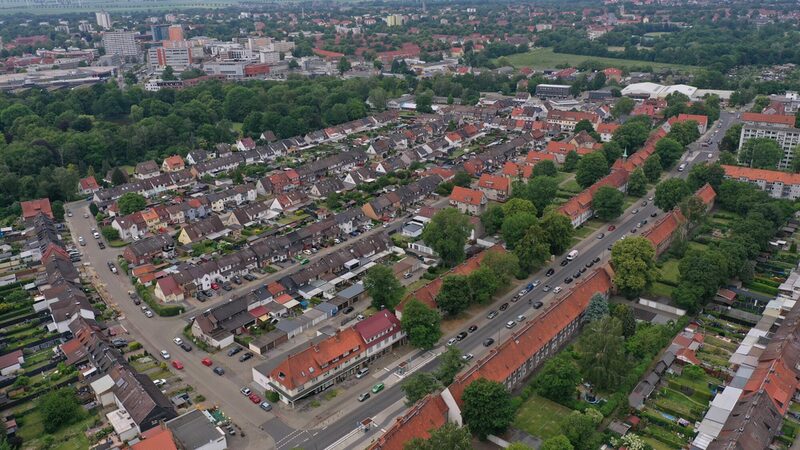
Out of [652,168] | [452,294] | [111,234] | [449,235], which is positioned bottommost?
[111,234]

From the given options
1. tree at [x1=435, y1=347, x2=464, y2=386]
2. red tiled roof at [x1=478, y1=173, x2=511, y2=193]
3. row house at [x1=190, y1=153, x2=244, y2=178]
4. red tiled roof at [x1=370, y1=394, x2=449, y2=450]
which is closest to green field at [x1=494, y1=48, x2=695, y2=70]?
red tiled roof at [x1=478, y1=173, x2=511, y2=193]

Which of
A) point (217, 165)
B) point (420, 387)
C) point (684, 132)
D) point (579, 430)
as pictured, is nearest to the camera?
point (579, 430)

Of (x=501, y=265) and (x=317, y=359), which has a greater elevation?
(x=501, y=265)

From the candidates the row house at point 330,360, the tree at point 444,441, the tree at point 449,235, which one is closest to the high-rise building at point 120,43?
the tree at point 449,235

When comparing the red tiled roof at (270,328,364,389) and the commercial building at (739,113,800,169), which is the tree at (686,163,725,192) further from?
the red tiled roof at (270,328,364,389)

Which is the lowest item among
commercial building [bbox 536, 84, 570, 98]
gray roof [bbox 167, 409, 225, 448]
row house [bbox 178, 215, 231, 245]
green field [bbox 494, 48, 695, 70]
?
gray roof [bbox 167, 409, 225, 448]

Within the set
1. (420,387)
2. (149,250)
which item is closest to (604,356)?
(420,387)

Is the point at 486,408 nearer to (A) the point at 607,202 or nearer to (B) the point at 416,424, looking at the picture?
(B) the point at 416,424

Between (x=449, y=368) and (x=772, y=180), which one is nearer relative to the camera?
(x=449, y=368)
